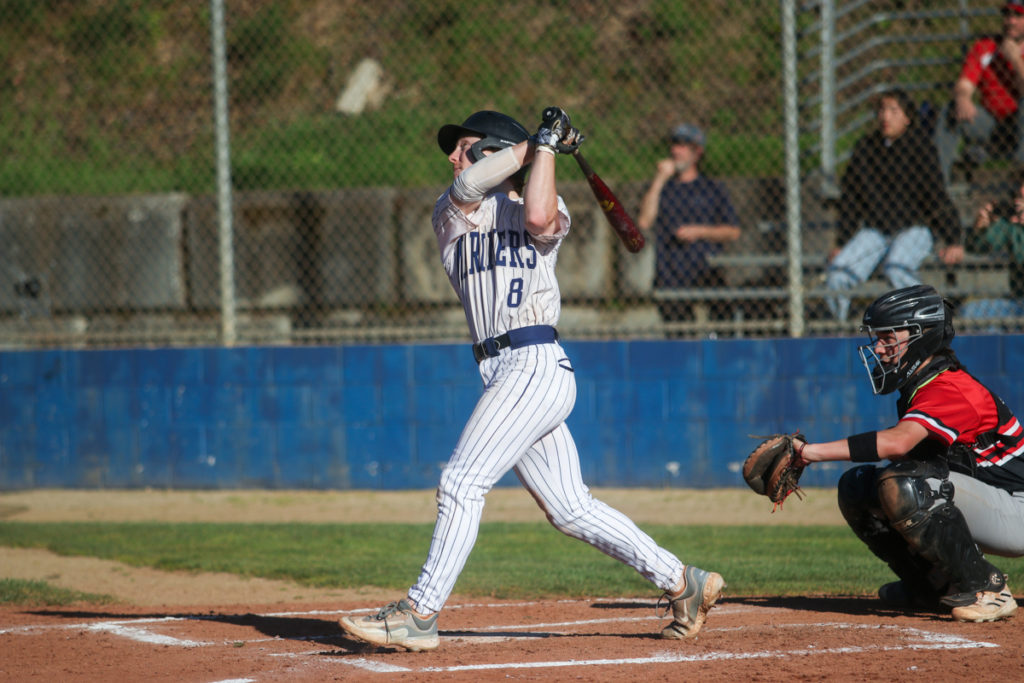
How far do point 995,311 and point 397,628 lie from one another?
6.02m

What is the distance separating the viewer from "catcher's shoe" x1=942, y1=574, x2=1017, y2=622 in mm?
4547

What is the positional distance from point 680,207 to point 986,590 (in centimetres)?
509

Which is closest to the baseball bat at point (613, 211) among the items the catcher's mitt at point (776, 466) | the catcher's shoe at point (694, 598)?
the catcher's mitt at point (776, 466)

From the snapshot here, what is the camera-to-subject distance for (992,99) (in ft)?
28.9

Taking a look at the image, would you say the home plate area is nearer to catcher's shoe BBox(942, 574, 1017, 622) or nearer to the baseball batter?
catcher's shoe BBox(942, 574, 1017, 622)

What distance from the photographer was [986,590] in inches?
180

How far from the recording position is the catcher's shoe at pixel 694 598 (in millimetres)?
4199

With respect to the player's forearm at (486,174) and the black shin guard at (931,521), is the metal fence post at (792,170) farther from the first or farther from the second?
the player's forearm at (486,174)

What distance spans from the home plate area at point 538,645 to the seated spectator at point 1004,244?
157 inches

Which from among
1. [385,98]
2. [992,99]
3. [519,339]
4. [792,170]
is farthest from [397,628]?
[385,98]

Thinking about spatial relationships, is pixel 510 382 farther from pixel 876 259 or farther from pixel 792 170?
pixel 876 259

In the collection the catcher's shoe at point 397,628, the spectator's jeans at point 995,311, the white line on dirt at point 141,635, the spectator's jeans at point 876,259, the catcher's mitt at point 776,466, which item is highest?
the spectator's jeans at point 876,259

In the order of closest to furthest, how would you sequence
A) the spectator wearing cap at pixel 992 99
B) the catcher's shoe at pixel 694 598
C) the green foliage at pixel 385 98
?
the catcher's shoe at pixel 694 598 → the spectator wearing cap at pixel 992 99 → the green foliage at pixel 385 98

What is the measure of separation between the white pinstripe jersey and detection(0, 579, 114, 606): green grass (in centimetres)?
275
